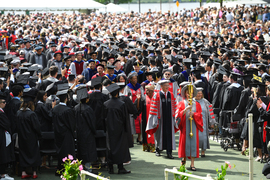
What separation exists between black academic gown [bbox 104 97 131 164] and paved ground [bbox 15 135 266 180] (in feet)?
1.37

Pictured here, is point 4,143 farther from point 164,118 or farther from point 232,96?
point 232,96

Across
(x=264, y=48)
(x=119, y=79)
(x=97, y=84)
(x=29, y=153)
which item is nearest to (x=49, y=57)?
(x=119, y=79)

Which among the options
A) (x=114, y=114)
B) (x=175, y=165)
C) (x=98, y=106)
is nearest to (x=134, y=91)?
(x=98, y=106)

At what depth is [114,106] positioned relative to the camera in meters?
8.34

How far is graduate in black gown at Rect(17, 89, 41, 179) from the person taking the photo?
7.92m

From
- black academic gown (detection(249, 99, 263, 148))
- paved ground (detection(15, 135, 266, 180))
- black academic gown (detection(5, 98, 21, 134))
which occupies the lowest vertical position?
paved ground (detection(15, 135, 266, 180))

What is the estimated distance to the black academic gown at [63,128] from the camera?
7957 millimetres

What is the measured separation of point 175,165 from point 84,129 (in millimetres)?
2318

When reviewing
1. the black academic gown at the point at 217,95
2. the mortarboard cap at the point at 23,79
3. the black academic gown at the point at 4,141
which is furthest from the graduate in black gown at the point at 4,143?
the black academic gown at the point at 217,95

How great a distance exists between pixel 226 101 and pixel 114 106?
3.89 meters

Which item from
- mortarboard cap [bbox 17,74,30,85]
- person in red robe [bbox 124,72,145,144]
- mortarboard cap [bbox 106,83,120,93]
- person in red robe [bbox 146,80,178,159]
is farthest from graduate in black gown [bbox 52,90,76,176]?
person in red robe [bbox 124,72,145,144]

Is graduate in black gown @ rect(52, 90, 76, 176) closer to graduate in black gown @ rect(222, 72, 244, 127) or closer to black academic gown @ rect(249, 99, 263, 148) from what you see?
black academic gown @ rect(249, 99, 263, 148)

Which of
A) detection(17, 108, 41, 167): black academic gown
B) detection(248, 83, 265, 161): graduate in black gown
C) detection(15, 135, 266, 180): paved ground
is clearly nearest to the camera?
detection(17, 108, 41, 167): black academic gown

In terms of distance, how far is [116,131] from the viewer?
8352 millimetres
